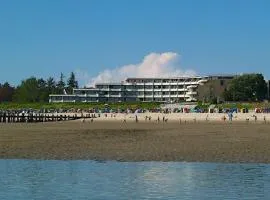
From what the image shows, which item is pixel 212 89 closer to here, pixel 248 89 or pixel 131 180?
pixel 248 89

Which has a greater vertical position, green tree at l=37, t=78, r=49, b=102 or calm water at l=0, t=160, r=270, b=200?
green tree at l=37, t=78, r=49, b=102

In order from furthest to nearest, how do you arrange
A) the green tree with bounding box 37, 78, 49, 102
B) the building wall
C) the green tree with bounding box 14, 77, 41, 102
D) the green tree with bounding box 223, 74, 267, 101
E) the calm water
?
the green tree with bounding box 37, 78, 49, 102, the green tree with bounding box 14, 77, 41, 102, the building wall, the green tree with bounding box 223, 74, 267, 101, the calm water

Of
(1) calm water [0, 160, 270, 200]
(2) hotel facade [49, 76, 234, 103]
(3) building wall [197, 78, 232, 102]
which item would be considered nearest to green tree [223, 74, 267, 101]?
(3) building wall [197, 78, 232, 102]

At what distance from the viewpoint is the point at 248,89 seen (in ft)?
483

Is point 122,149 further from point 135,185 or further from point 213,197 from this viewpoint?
point 213,197

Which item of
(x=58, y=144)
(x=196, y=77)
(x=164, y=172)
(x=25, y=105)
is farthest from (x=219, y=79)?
(x=164, y=172)

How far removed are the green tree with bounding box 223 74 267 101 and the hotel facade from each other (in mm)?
22223

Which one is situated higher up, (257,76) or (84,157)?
(257,76)

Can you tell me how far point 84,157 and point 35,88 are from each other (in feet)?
524

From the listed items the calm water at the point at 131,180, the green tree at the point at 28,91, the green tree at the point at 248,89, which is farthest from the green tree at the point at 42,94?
the calm water at the point at 131,180

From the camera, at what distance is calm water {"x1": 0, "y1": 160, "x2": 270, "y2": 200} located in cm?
1725

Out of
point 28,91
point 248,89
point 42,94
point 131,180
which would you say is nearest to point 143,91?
point 42,94

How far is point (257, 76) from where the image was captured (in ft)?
497

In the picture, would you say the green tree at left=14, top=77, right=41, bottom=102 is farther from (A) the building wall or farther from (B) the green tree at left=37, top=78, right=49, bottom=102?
(A) the building wall
